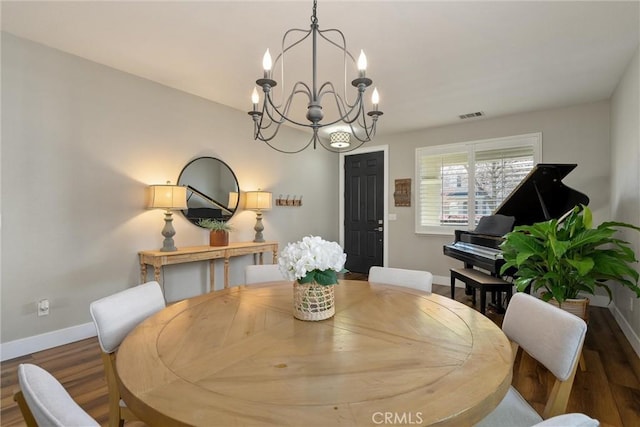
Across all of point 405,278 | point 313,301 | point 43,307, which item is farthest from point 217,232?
point 313,301

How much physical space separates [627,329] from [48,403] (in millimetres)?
4116

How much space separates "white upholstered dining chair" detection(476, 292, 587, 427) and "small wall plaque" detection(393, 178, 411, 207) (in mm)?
4083

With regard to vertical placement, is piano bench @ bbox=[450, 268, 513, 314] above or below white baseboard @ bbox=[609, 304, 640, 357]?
above

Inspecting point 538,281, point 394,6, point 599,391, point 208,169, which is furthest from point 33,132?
point 599,391

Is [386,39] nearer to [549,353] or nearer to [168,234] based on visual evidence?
[549,353]

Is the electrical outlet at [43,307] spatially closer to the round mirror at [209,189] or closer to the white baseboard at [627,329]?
the round mirror at [209,189]

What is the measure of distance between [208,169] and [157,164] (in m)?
0.59

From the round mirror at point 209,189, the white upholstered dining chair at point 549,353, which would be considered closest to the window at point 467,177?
the round mirror at point 209,189

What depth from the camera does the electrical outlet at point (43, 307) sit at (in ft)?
8.96

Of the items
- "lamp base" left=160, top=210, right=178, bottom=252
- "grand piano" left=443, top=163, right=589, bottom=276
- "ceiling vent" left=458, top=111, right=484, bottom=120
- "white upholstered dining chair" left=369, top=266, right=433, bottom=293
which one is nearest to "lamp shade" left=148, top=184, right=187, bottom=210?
"lamp base" left=160, top=210, right=178, bottom=252

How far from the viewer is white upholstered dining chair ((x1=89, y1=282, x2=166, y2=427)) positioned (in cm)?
125

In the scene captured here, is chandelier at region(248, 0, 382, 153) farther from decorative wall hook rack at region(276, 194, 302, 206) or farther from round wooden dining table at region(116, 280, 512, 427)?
round wooden dining table at region(116, 280, 512, 427)

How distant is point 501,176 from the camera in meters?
4.54

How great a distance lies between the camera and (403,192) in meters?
5.40
